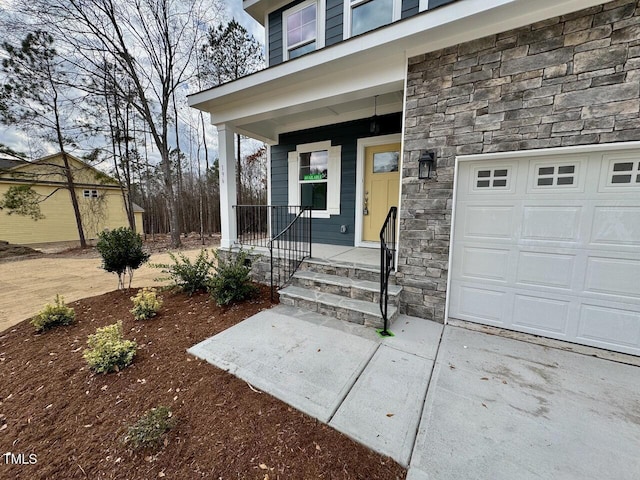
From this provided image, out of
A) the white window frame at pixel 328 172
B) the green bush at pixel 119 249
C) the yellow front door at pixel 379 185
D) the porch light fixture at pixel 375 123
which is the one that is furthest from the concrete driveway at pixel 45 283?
the porch light fixture at pixel 375 123

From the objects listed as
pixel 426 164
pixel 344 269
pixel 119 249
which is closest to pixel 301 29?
pixel 426 164

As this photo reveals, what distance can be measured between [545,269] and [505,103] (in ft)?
5.95

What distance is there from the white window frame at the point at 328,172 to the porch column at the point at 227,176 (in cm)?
146

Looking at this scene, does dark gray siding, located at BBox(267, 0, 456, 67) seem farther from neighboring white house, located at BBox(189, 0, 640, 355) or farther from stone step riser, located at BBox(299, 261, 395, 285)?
stone step riser, located at BBox(299, 261, 395, 285)

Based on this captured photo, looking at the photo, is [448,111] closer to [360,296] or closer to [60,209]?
[360,296]

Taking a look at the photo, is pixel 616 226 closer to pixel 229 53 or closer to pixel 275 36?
pixel 275 36

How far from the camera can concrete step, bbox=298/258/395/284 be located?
3506 millimetres

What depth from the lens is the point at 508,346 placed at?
2.63 metres

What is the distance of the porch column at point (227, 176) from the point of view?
15.1 feet

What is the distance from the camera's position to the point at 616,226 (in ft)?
7.86

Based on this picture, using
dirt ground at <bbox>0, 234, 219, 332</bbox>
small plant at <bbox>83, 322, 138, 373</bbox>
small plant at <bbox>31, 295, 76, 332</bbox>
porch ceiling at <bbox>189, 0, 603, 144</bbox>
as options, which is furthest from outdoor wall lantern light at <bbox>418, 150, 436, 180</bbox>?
dirt ground at <bbox>0, 234, 219, 332</bbox>

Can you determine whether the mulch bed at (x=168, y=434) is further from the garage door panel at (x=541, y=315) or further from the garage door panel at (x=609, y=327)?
the garage door panel at (x=609, y=327)

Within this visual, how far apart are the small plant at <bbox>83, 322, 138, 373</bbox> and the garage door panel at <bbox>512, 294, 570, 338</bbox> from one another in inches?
160

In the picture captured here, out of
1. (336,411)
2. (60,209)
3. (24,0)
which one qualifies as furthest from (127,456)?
(60,209)
